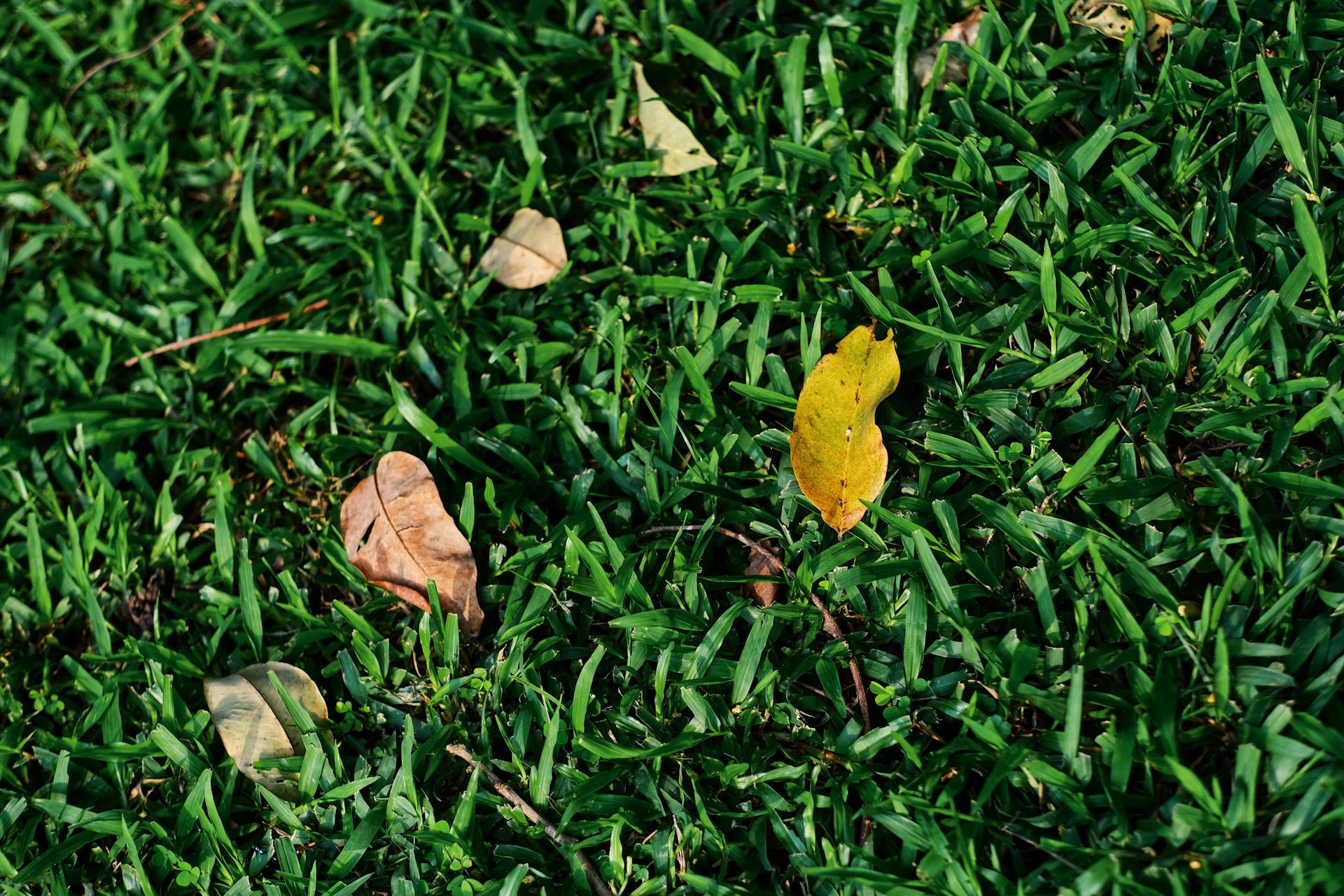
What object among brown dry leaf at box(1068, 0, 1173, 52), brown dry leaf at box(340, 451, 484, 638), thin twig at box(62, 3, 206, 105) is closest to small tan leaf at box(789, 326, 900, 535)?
brown dry leaf at box(340, 451, 484, 638)

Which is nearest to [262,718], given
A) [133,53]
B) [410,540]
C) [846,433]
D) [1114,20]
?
[410,540]

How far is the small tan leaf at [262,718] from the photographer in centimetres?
185

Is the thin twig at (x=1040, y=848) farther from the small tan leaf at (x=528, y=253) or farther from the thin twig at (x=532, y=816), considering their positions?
the small tan leaf at (x=528, y=253)

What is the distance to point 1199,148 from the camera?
193cm

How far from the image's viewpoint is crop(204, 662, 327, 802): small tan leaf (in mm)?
1852

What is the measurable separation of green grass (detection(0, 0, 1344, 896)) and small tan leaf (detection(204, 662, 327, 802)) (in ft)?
0.18

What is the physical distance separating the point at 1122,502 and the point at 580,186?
135 centimetres

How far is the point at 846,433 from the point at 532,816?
85cm

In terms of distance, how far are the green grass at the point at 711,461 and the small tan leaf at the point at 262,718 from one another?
55 millimetres

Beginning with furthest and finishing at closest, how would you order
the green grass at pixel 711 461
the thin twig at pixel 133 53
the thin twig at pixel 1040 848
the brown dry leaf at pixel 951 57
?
the thin twig at pixel 133 53
the brown dry leaf at pixel 951 57
the green grass at pixel 711 461
the thin twig at pixel 1040 848

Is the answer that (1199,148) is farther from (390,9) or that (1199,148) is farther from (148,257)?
(148,257)

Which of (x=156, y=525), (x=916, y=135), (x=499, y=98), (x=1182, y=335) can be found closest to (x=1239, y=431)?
(x=1182, y=335)

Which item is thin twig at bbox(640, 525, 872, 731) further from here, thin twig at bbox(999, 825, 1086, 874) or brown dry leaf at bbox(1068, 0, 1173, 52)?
brown dry leaf at bbox(1068, 0, 1173, 52)

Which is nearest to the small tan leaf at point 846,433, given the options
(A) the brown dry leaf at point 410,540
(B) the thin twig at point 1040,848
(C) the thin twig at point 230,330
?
(B) the thin twig at point 1040,848
